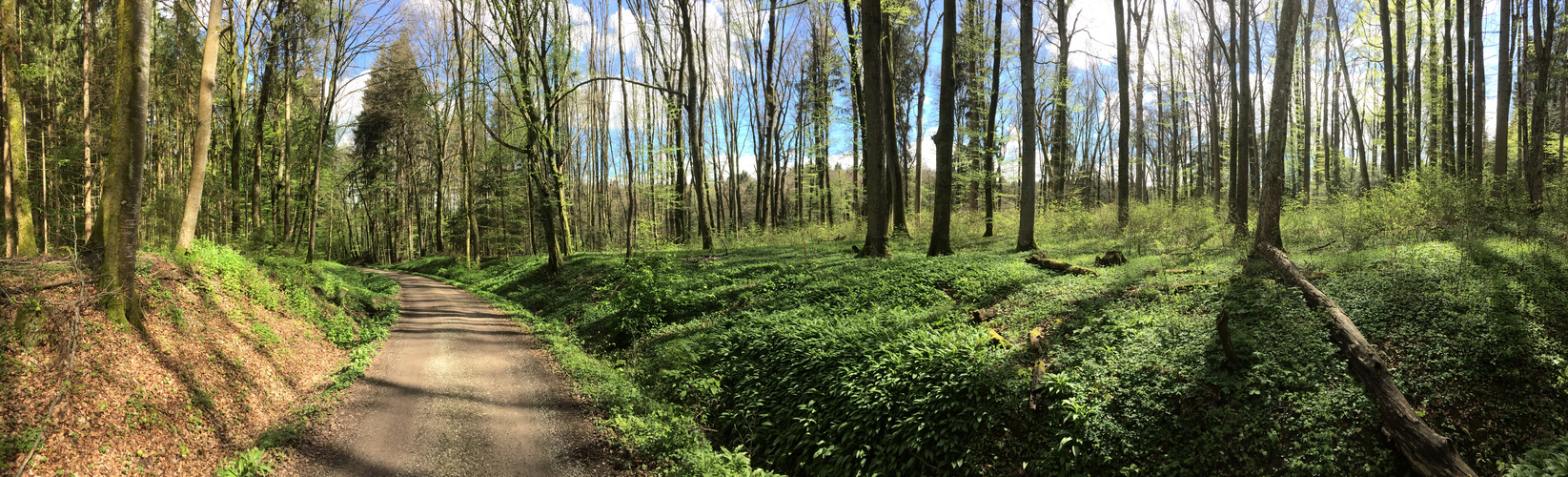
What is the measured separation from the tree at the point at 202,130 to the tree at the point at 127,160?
119 inches

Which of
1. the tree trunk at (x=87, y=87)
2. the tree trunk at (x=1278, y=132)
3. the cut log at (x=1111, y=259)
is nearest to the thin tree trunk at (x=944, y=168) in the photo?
the cut log at (x=1111, y=259)

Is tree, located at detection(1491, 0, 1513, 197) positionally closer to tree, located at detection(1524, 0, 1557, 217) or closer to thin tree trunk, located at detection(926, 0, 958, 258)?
tree, located at detection(1524, 0, 1557, 217)

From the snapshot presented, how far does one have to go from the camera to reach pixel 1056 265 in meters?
9.22

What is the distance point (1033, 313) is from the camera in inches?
264

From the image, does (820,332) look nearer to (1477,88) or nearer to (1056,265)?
(1056,265)

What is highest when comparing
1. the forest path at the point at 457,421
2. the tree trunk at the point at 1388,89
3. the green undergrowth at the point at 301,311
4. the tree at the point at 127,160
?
the tree trunk at the point at 1388,89

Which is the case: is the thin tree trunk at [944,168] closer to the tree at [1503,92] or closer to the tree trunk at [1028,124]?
the tree trunk at [1028,124]

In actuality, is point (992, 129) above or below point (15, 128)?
above

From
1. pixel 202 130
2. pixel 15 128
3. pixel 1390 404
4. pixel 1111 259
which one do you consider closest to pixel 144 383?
pixel 202 130

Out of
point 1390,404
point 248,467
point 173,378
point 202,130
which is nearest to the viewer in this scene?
point 1390,404

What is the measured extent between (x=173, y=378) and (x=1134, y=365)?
32.1ft

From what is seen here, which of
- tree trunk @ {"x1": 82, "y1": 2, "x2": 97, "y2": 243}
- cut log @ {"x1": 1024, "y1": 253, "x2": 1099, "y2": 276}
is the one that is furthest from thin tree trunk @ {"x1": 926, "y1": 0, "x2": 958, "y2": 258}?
tree trunk @ {"x1": 82, "y1": 2, "x2": 97, "y2": 243}

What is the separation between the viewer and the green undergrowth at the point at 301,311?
5.50 m

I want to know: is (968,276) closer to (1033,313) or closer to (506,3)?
(1033,313)
